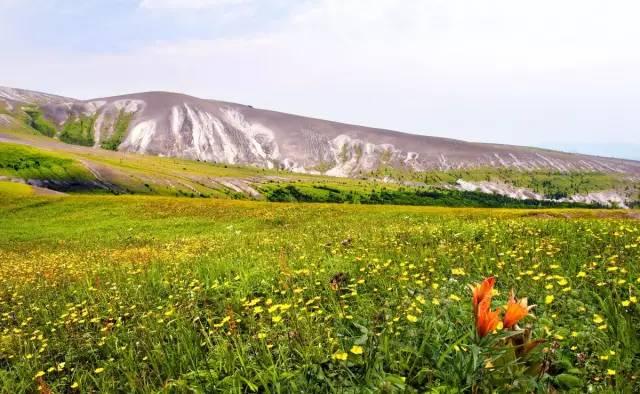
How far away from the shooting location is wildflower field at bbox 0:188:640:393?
493 centimetres

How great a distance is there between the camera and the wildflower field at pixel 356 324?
16.2 ft

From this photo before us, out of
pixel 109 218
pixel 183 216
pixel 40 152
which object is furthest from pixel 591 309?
pixel 40 152

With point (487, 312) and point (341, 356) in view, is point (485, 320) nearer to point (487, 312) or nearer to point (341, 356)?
point (487, 312)

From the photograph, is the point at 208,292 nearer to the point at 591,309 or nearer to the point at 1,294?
the point at 591,309

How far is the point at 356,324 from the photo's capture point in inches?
231

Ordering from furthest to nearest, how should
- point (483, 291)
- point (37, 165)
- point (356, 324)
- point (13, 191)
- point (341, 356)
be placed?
point (37, 165) → point (13, 191) → point (356, 324) → point (341, 356) → point (483, 291)

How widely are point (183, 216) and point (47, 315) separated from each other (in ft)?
162

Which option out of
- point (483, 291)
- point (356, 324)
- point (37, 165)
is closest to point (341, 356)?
point (356, 324)

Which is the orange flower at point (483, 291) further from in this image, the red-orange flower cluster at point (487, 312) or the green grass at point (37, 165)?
the green grass at point (37, 165)

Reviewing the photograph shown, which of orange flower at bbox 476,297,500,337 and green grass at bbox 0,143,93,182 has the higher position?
orange flower at bbox 476,297,500,337

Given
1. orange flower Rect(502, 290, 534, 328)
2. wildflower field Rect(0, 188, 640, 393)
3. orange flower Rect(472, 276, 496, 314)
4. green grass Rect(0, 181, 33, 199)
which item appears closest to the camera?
orange flower Rect(472, 276, 496, 314)

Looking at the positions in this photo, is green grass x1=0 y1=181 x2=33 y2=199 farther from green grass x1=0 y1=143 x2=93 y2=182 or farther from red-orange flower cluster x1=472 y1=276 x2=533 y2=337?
red-orange flower cluster x1=472 y1=276 x2=533 y2=337

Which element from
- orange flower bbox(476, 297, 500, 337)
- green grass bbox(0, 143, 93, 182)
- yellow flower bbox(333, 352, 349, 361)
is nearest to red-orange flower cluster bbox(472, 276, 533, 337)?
orange flower bbox(476, 297, 500, 337)

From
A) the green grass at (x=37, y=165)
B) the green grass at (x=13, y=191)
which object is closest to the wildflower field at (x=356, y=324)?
the green grass at (x=13, y=191)
